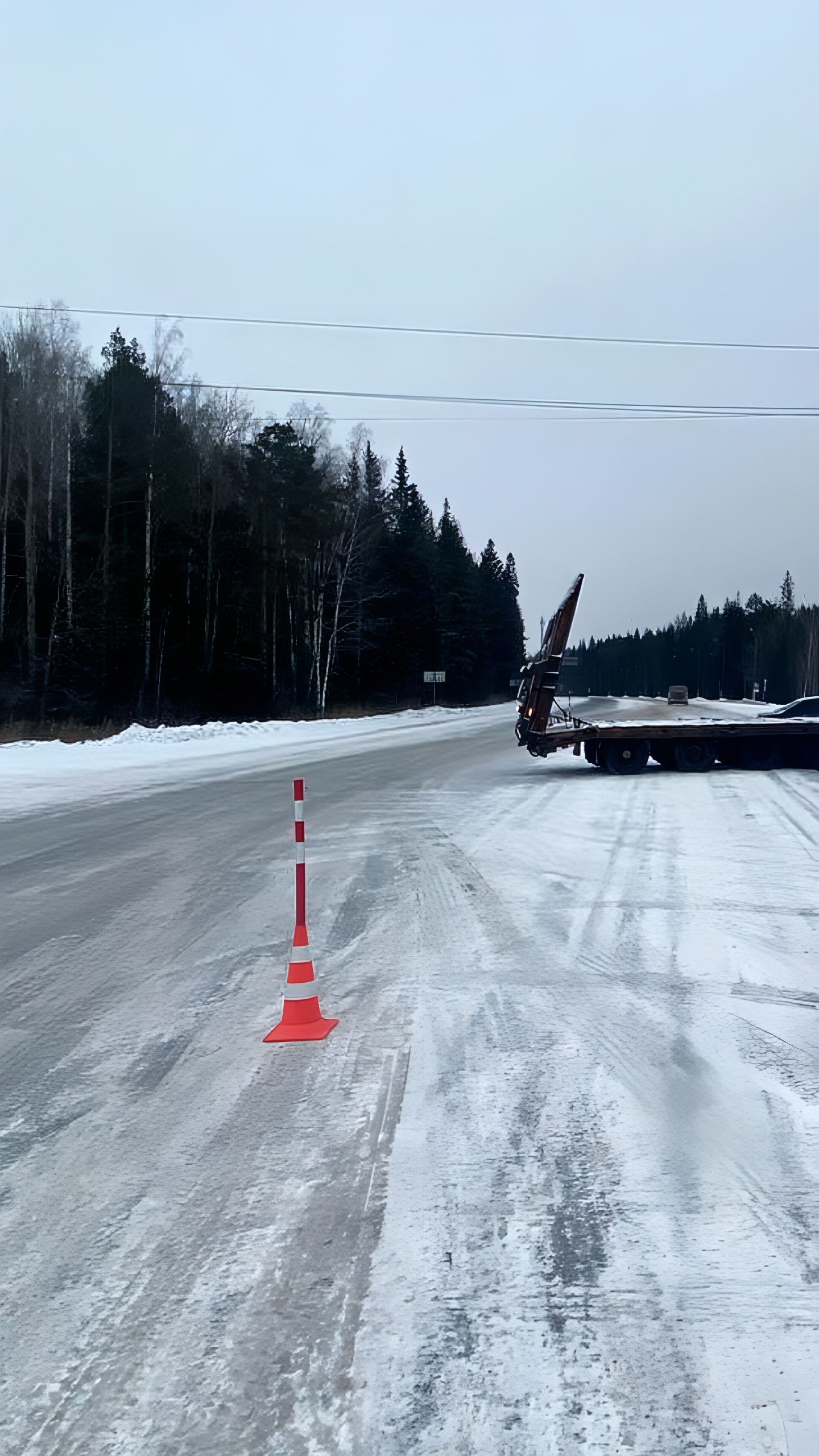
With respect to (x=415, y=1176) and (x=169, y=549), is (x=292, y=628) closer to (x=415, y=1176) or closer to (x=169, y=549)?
(x=169, y=549)

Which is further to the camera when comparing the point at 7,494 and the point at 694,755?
the point at 7,494

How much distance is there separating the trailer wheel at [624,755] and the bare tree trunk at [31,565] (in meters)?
24.4

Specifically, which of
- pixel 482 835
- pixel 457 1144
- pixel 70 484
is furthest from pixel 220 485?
pixel 457 1144

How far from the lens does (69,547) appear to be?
124 ft

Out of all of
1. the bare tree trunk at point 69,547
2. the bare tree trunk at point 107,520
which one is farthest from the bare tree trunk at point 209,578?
the bare tree trunk at point 69,547

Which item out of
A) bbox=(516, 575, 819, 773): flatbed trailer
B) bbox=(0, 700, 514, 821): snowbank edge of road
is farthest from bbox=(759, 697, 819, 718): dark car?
bbox=(0, 700, 514, 821): snowbank edge of road

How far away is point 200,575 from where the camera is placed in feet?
153

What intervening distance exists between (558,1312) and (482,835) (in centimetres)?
871

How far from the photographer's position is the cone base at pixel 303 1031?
16.8 ft

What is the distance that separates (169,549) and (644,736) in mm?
29765

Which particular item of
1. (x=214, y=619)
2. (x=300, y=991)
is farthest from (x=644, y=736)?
(x=214, y=619)

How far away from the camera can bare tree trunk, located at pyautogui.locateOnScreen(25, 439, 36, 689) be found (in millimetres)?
36344

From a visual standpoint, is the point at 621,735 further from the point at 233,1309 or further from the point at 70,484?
the point at 70,484

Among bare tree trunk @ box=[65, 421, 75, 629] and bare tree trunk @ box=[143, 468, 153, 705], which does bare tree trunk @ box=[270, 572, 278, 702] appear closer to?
bare tree trunk @ box=[143, 468, 153, 705]
